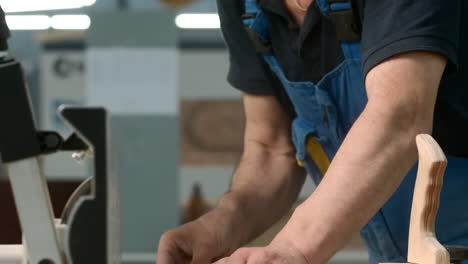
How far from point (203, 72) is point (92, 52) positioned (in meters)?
0.51

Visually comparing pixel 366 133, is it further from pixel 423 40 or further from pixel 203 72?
pixel 203 72

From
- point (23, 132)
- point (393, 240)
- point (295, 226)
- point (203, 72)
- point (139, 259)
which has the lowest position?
point (139, 259)

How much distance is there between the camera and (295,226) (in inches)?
36.8

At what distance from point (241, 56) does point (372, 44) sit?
0.45 metres

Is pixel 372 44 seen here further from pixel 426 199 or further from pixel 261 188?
pixel 261 188

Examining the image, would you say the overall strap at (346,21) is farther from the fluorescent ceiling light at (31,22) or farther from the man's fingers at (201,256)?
the fluorescent ceiling light at (31,22)

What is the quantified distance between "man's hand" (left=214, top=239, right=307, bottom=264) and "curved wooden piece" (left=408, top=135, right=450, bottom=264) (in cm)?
13

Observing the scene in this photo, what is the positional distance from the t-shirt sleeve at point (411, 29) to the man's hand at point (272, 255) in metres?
0.25

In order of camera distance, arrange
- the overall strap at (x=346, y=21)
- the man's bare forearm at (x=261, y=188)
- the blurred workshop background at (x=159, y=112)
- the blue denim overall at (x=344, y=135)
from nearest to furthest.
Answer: the overall strap at (x=346, y=21) < the blue denim overall at (x=344, y=135) < the man's bare forearm at (x=261, y=188) < the blurred workshop background at (x=159, y=112)

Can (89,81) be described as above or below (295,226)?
below

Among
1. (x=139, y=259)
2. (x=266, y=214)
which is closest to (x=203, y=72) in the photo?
(x=139, y=259)

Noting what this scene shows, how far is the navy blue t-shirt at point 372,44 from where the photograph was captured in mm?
979

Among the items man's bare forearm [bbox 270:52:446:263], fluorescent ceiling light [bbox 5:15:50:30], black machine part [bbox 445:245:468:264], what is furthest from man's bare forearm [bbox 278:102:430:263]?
fluorescent ceiling light [bbox 5:15:50:30]

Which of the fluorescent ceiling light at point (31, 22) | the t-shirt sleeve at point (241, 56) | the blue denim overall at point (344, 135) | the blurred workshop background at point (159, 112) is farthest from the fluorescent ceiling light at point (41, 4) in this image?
the blue denim overall at point (344, 135)
